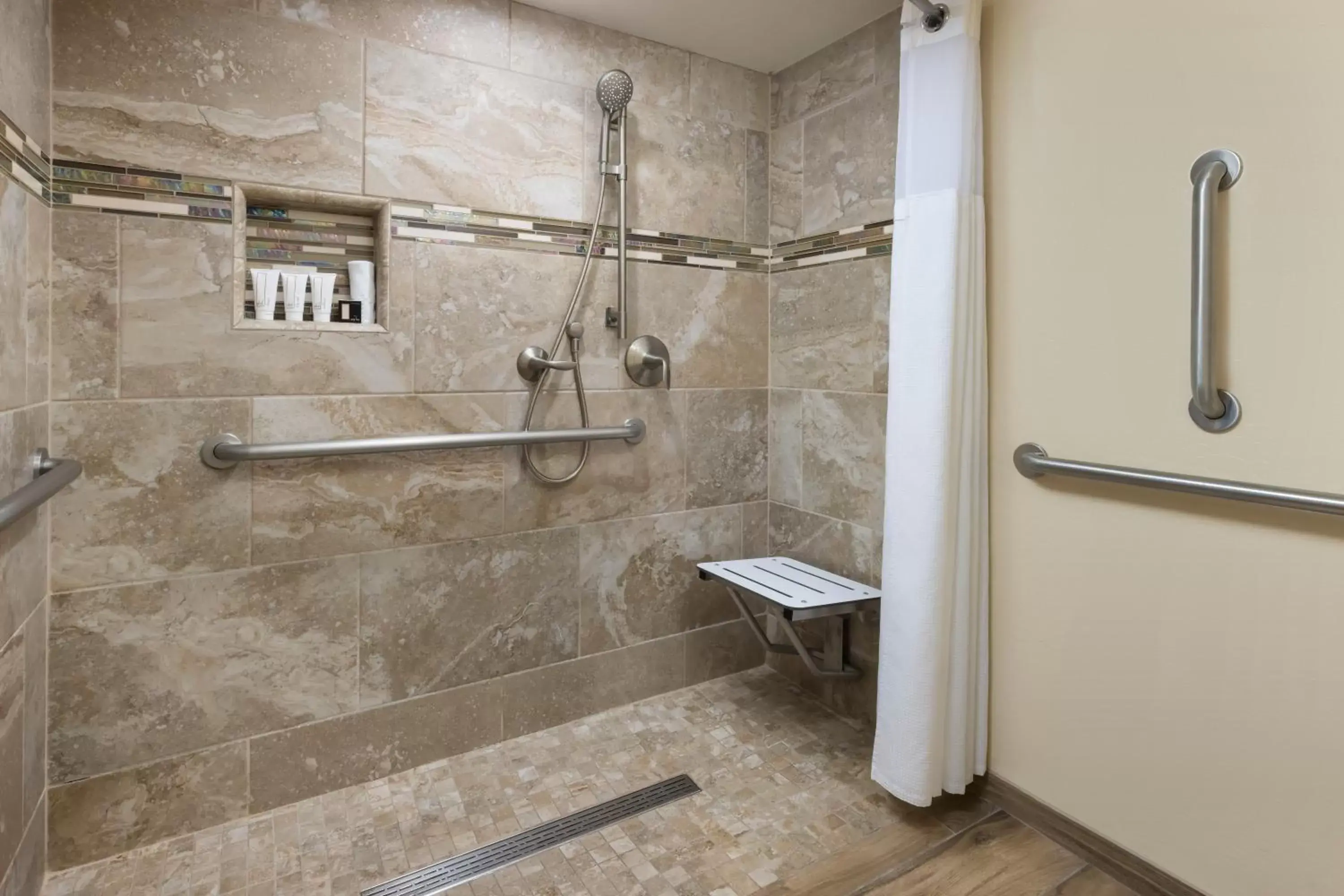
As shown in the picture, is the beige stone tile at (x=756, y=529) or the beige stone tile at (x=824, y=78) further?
the beige stone tile at (x=756, y=529)

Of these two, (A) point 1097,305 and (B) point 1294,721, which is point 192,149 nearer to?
(A) point 1097,305

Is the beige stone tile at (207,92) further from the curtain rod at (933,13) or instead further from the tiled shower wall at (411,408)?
the curtain rod at (933,13)

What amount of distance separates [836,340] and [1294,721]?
127 cm

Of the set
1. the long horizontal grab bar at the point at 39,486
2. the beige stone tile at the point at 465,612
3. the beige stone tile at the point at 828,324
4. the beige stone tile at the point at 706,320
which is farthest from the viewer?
the beige stone tile at the point at 706,320

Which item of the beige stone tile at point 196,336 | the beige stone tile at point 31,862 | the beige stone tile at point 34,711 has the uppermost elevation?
the beige stone tile at point 196,336

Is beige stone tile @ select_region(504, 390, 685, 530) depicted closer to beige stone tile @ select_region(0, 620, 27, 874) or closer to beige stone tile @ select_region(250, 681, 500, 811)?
beige stone tile @ select_region(250, 681, 500, 811)

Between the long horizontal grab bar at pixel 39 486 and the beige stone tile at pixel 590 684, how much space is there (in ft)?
3.46

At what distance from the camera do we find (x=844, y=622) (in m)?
2.00

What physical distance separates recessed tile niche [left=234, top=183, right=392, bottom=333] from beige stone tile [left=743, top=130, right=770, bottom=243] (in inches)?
42.4

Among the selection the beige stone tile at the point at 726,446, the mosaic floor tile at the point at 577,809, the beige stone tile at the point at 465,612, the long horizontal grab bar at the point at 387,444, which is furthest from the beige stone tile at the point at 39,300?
the beige stone tile at the point at 726,446

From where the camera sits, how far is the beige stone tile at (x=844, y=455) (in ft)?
6.31

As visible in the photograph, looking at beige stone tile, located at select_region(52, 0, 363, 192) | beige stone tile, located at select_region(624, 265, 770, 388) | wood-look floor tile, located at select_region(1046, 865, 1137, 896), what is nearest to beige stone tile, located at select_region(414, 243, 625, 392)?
beige stone tile, located at select_region(624, 265, 770, 388)

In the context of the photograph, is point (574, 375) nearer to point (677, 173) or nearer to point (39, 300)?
point (677, 173)

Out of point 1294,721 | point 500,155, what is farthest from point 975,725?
point 500,155
